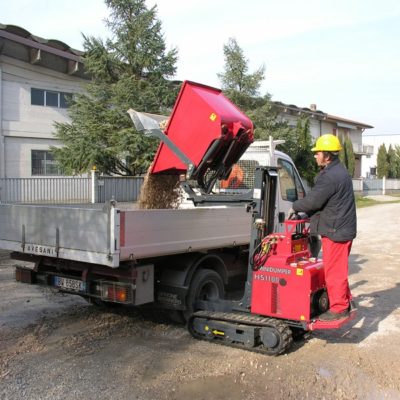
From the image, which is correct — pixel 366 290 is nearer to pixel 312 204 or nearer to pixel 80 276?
pixel 312 204

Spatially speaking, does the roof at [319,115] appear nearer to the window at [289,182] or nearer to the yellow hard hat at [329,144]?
the window at [289,182]

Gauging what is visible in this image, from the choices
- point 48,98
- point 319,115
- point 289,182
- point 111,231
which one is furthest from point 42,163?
point 319,115

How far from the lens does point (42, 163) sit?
22.4 m

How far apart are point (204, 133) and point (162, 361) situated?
8.31ft

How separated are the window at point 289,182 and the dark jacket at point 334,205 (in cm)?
265

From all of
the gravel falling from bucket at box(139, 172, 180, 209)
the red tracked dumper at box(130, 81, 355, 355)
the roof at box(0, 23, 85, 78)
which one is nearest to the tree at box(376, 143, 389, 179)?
the roof at box(0, 23, 85, 78)

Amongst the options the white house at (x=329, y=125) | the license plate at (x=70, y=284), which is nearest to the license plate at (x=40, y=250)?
the license plate at (x=70, y=284)

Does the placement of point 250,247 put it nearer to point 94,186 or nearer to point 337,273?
point 337,273

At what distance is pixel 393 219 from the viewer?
23.2 metres

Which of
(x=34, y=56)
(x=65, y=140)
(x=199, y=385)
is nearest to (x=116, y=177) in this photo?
(x=65, y=140)

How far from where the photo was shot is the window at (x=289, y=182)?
25.8 feet

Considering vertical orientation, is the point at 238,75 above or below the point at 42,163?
above

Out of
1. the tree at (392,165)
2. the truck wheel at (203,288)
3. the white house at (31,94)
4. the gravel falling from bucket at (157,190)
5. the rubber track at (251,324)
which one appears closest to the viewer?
the rubber track at (251,324)

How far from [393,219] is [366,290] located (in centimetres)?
1603
